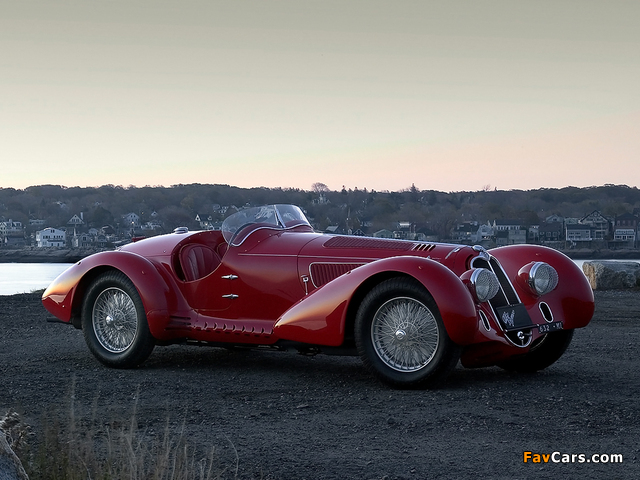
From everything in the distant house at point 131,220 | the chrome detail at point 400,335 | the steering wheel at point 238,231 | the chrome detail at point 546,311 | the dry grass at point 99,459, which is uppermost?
the distant house at point 131,220

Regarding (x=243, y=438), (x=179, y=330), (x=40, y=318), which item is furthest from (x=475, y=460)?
(x=40, y=318)

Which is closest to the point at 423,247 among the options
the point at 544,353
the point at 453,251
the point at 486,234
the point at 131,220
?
the point at 453,251

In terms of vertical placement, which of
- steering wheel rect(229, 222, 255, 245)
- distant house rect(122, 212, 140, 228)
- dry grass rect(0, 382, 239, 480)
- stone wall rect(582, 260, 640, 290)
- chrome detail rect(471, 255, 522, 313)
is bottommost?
stone wall rect(582, 260, 640, 290)

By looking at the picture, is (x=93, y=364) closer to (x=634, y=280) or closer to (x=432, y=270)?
(x=432, y=270)

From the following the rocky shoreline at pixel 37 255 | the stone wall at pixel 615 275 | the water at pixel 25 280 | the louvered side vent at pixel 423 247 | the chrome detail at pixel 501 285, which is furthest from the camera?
the rocky shoreline at pixel 37 255

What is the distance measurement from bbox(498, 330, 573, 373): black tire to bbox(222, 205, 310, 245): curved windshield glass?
8.96 ft

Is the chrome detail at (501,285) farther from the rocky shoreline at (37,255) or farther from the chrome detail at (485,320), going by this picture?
the rocky shoreline at (37,255)

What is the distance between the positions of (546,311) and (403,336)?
68.8 inches

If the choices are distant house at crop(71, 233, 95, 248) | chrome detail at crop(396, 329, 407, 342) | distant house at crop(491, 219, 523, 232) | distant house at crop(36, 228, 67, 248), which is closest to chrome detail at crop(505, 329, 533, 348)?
chrome detail at crop(396, 329, 407, 342)

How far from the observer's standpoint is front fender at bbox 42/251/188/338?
324 inches

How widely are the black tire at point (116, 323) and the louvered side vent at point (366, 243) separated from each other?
7.08 ft

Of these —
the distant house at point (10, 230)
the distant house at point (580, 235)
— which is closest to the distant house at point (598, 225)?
the distant house at point (580, 235)

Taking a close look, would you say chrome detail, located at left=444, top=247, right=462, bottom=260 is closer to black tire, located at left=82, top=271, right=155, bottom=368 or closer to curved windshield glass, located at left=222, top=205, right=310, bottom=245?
curved windshield glass, located at left=222, top=205, right=310, bottom=245

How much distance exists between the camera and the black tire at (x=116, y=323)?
8250 mm
